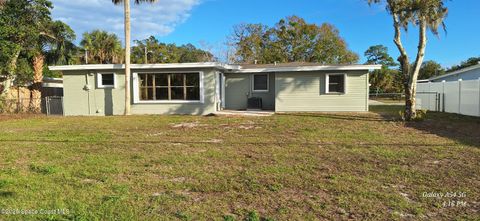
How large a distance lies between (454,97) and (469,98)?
1905 mm

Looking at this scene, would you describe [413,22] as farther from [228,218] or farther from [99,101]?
[99,101]

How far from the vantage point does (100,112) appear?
1717 cm

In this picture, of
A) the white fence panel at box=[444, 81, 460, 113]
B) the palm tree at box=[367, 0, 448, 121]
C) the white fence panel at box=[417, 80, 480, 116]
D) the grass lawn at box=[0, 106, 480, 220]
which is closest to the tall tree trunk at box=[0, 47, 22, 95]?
the grass lawn at box=[0, 106, 480, 220]

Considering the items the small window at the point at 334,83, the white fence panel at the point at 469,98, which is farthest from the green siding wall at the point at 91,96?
the white fence panel at the point at 469,98

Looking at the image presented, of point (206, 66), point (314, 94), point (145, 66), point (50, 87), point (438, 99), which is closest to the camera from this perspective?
point (206, 66)

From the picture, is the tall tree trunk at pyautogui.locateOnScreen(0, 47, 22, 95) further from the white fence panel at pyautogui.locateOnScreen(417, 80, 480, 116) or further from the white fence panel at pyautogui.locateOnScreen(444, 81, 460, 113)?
the white fence panel at pyautogui.locateOnScreen(444, 81, 460, 113)

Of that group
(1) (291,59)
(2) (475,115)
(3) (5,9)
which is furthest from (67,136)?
(1) (291,59)

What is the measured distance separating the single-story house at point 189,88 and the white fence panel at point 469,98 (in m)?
3.98

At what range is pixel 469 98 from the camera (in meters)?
15.1

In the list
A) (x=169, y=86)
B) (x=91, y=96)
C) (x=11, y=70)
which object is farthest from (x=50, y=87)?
(x=169, y=86)

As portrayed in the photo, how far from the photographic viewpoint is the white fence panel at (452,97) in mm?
16591

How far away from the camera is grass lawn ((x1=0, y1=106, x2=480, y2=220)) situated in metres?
4.00

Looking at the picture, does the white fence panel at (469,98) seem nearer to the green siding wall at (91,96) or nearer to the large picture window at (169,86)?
the large picture window at (169,86)

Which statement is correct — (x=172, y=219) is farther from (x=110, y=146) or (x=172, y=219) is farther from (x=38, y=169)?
(x=110, y=146)
